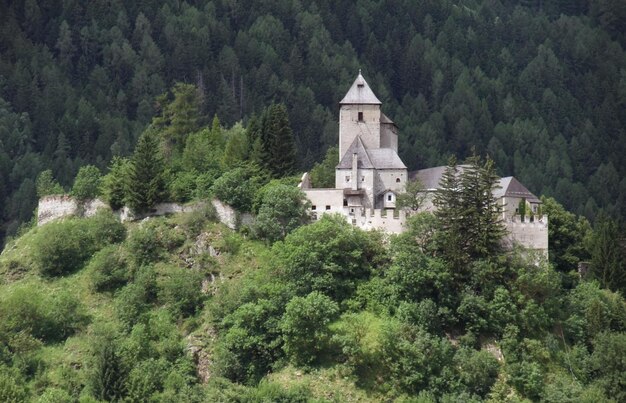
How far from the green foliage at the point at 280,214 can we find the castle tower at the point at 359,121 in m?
6.15

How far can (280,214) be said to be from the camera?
5553cm

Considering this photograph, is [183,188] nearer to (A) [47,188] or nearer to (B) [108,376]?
(A) [47,188]

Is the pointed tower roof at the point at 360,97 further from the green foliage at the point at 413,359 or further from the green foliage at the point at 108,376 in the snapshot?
the green foliage at the point at 108,376

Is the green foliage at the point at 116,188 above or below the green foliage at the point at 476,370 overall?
above

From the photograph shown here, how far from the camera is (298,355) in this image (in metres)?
49.5

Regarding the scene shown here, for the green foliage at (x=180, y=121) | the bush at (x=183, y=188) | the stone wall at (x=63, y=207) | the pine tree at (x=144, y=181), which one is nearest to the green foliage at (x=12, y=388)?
the pine tree at (x=144, y=181)

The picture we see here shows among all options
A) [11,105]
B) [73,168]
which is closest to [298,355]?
[73,168]

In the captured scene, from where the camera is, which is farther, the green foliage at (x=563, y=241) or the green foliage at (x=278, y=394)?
the green foliage at (x=563, y=241)

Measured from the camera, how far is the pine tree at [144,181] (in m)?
58.6

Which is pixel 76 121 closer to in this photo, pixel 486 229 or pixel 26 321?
pixel 26 321

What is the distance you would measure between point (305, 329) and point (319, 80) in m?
66.9

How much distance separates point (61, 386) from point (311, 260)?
1321cm

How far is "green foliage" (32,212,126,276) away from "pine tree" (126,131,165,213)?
165 cm

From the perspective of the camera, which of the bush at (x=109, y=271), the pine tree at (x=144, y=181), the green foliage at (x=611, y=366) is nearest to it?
the green foliage at (x=611, y=366)
